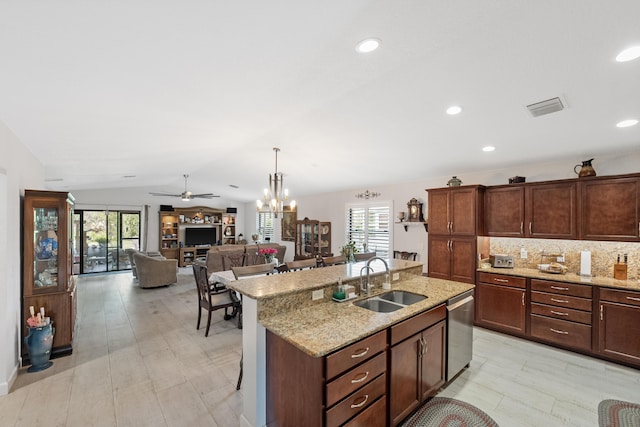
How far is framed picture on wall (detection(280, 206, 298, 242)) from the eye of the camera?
28.8 feet

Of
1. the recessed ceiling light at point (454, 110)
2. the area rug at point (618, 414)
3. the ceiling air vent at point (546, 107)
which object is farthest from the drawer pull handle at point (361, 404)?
the ceiling air vent at point (546, 107)

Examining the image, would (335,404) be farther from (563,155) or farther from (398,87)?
(563,155)

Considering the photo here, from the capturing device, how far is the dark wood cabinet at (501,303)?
3807 millimetres

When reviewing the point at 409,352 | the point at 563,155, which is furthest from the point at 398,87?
the point at 563,155

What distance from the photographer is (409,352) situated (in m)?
2.19

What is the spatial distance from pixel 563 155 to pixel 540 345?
2515 mm

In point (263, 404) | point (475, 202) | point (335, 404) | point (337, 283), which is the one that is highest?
point (475, 202)

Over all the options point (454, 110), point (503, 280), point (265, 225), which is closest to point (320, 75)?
point (454, 110)

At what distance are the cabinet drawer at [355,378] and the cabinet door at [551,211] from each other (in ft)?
10.9

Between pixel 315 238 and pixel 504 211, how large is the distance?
4505 millimetres

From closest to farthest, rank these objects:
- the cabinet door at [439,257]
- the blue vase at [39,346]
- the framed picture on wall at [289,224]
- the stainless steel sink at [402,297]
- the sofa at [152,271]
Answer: the stainless steel sink at [402,297]
the blue vase at [39,346]
the cabinet door at [439,257]
the sofa at [152,271]
the framed picture on wall at [289,224]

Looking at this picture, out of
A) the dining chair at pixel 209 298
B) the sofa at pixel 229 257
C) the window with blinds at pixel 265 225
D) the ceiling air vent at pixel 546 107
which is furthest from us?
the window with blinds at pixel 265 225

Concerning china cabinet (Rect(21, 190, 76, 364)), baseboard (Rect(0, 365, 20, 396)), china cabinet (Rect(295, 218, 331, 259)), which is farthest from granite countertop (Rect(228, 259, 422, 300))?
china cabinet (Rect(295, 218, 331, 259))

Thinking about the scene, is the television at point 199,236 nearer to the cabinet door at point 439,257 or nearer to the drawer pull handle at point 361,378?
the cabinet door at point 439,257
